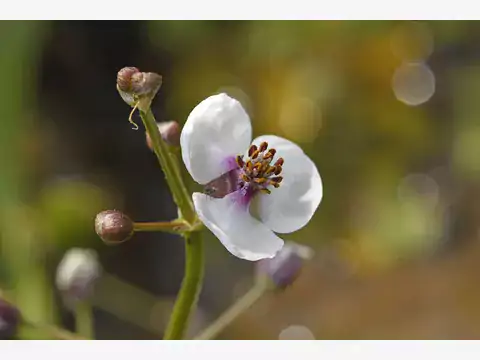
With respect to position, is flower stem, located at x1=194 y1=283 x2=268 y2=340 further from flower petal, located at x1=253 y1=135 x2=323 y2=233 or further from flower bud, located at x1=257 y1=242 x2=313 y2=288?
flower petal, located at x1=253 y1=135 x2=323 y2=233

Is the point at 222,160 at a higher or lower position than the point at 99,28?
lower

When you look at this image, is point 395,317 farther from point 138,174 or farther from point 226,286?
point 138,174

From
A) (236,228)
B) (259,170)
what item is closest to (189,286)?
(236,228)

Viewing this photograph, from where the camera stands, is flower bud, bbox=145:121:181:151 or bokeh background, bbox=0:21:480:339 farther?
bokeh background, bbox=0:21:480:339

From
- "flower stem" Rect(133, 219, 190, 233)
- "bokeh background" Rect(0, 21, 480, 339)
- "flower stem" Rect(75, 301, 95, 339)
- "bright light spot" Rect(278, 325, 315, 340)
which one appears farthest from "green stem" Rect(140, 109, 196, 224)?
"bokeh background" Rect(0, 21, 480, 339)

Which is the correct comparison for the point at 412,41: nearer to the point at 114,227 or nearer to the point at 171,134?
the point at 171,134

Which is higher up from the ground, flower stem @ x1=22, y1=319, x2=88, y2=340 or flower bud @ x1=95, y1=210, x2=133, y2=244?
flower bud @ x1=95, y1=210, x2=133, y2=244
